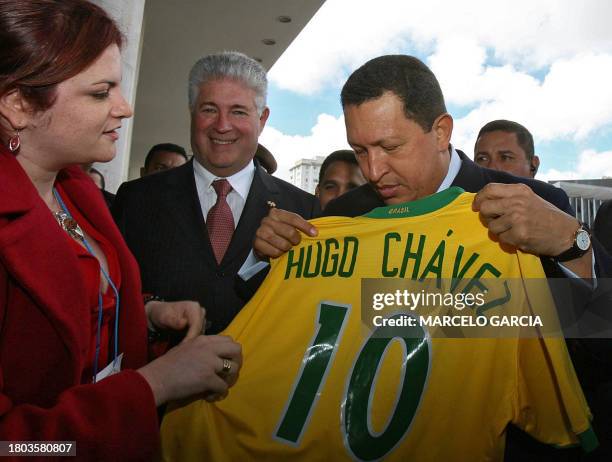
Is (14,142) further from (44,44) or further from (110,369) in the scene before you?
(110,369)

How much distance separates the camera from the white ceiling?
7.52m

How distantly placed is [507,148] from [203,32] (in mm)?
6521

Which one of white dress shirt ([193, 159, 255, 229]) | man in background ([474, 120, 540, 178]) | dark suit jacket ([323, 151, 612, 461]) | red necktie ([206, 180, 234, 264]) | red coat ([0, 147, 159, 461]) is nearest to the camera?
red coat ([0, 147, 159, 461])

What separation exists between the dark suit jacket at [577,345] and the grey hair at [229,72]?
110 cm

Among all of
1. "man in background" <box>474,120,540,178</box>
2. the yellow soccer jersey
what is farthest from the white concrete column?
the yellow soccer jersey

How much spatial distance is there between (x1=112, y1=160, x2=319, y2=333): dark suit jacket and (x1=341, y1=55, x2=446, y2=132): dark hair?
2.48 feet

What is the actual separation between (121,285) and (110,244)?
0.43 feet

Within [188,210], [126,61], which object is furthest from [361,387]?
[126,61]

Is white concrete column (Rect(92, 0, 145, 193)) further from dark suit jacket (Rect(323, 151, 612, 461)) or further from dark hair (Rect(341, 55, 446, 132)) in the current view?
dark suit jacket (Rect(323, 151, 612, 461))

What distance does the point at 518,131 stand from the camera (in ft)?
12.3

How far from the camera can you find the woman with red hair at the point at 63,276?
Answer: 1.07m

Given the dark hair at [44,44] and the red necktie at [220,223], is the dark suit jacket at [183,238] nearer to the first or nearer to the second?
the red necktie at [220,223]

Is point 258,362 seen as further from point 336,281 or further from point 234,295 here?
point 234,295

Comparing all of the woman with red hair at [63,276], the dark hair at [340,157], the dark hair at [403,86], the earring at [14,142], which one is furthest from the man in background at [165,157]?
the earring at [14,142]
